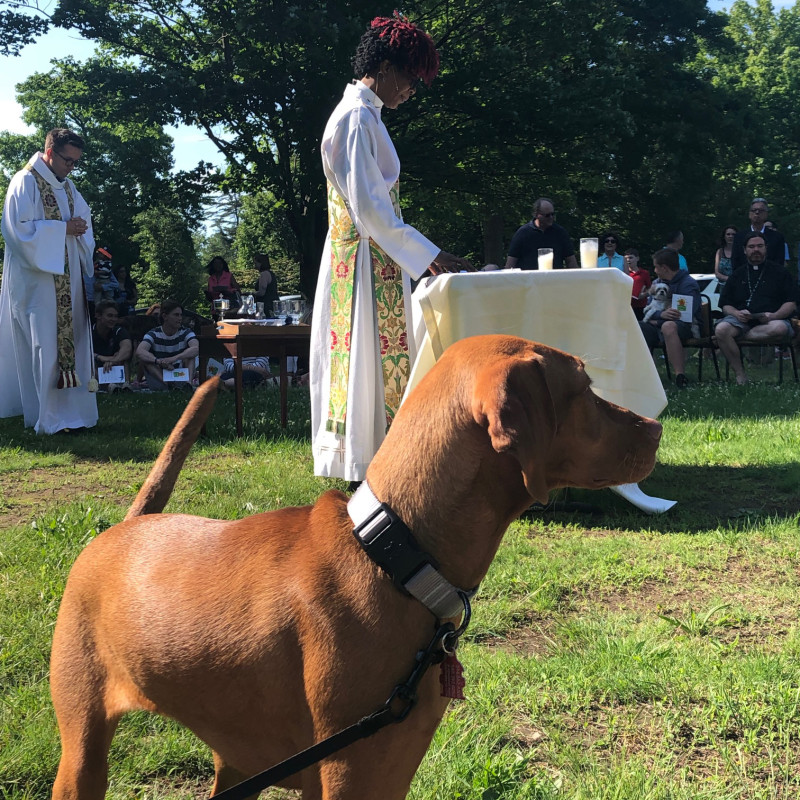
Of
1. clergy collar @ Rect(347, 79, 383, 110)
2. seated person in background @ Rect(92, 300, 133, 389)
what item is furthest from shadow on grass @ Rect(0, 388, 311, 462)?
clergy collar @ Rect(347, 79, 383, 110)

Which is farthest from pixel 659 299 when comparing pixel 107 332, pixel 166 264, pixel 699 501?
pixel 166 264

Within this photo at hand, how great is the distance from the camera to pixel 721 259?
13.3 m

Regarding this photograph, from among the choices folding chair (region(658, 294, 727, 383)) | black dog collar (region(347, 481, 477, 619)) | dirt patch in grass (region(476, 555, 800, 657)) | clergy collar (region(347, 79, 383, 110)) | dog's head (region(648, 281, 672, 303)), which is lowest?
dirt patch in grass (region(476, 555, 800, 657))

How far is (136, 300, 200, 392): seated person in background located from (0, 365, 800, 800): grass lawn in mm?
5317

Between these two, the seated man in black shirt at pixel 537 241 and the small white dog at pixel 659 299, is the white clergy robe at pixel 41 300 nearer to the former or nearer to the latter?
the seated man in black shirt at pixel 537 241

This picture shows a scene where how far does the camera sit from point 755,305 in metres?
10.8

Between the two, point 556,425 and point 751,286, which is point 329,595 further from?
point 751,286

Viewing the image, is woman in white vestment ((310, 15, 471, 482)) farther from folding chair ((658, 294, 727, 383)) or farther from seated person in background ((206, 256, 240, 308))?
seated person in background ((206, 256, 240, 308))

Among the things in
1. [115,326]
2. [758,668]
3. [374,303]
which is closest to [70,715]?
[758,668]

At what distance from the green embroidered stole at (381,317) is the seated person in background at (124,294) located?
9519mm

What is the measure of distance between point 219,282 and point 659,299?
7.90 meters

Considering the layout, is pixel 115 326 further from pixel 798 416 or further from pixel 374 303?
pixel 798 416

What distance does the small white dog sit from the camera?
37.0ft

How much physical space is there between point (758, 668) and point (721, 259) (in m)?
11.8
